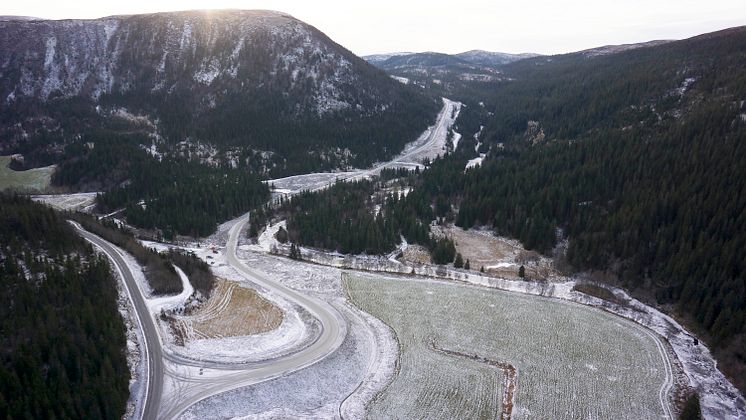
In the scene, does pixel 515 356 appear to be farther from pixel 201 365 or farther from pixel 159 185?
pixel 159 185

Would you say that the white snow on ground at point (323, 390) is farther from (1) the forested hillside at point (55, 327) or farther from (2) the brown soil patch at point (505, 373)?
(1) the forested hillside at point (55, 327)

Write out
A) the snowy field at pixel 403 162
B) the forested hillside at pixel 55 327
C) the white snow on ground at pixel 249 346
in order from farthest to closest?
1. the snowy field at pixel 403 162
2. the white snow on ground at pixel 249 346
3. the forested hillside at pixel 55 327

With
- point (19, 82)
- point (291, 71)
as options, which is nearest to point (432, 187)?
point (291, 71)

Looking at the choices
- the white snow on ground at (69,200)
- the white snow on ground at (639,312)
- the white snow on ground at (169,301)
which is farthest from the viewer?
the white snow on ground at (69,200)

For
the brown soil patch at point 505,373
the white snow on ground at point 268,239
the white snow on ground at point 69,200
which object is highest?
the white snow on ground at point 69,200

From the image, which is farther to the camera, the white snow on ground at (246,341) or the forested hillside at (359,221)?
the forested hillside at (359,221)

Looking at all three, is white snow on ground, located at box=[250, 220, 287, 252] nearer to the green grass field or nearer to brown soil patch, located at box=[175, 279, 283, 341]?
brown soil patch, located at box=[175, 279, 283, 341]

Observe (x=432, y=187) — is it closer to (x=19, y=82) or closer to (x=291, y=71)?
(x=291, y=71)

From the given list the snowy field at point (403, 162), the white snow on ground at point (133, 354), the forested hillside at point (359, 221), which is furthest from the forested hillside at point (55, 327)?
the snowy field at point (403, 162)
